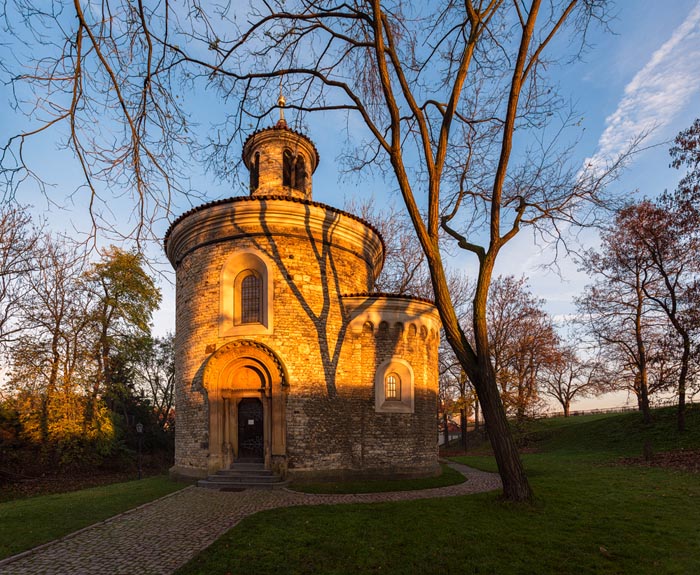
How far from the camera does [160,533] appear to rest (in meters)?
7.47

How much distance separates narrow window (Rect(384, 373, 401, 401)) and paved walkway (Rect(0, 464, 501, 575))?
315 centimetres

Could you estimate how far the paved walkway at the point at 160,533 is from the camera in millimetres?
5980

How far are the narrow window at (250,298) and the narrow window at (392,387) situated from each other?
15.6 ft

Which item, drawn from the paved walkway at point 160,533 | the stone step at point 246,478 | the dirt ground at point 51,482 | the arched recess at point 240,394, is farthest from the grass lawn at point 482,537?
the dirt ground at point 51,482

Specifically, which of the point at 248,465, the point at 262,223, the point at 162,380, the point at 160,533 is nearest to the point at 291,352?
the point at 248,465

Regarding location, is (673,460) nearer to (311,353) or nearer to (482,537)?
(482,537)

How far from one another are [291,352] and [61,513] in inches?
253

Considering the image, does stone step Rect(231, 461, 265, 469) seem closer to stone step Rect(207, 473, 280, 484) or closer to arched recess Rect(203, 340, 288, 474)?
arched recess Rect(203, 340, 288, 474)

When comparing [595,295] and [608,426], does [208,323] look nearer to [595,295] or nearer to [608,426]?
[595,295]

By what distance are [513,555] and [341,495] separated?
18.9 feet

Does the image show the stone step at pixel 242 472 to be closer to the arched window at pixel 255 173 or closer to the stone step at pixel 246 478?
the stone step at pixel 246 478

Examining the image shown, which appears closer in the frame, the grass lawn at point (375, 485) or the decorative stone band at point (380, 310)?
the grass lawn at point (375, 485)

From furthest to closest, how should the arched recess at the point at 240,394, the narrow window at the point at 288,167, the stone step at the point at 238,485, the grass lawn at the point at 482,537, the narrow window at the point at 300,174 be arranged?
1. the narrow window at the point at 300,174
2. the narrow window at the point at 288,167
3. the arched recess at the point at 240,394
4. the stone step at the point at 238,485
5. the grass lawn at the point at 482,537

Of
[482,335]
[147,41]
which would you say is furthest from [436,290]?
[147,41]
